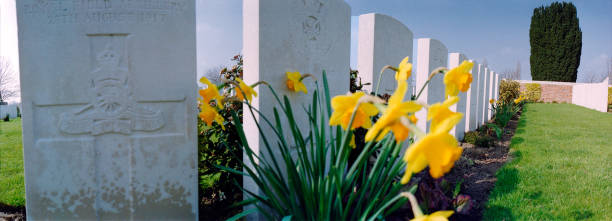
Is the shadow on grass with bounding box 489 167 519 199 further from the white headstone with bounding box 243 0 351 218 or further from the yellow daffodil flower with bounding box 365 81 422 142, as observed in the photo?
the yellow daffodil flower with bounding box 365 81 422 142

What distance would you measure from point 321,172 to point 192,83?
0.85 metres

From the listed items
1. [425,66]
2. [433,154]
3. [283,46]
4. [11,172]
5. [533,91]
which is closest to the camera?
[433,154]

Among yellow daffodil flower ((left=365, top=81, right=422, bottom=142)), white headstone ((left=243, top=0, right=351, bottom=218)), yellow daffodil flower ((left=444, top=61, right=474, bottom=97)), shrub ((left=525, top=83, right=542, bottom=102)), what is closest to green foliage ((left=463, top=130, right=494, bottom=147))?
white headstone ((left=243, top=0, right=351, bottom=218))

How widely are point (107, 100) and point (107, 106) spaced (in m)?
0.03

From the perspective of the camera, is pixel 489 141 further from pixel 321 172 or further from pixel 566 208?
A: pixel 321 172

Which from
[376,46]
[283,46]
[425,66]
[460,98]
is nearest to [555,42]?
[460,98]

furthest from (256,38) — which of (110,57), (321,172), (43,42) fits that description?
(43,42)

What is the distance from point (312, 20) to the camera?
2.22m

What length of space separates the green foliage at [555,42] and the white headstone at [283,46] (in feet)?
96.0

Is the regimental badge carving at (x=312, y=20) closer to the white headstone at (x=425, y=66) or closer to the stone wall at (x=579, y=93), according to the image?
the white headstone at (x=425, y=66)

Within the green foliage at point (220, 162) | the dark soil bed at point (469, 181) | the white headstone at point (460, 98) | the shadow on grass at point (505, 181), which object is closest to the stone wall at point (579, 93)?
the dark soil bed at point (469, 181)

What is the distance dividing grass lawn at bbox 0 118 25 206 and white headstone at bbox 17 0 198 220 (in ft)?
3.97

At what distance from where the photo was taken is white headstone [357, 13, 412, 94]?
2.96 metres

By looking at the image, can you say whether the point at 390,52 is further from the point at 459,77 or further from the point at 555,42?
the point at 555,42
